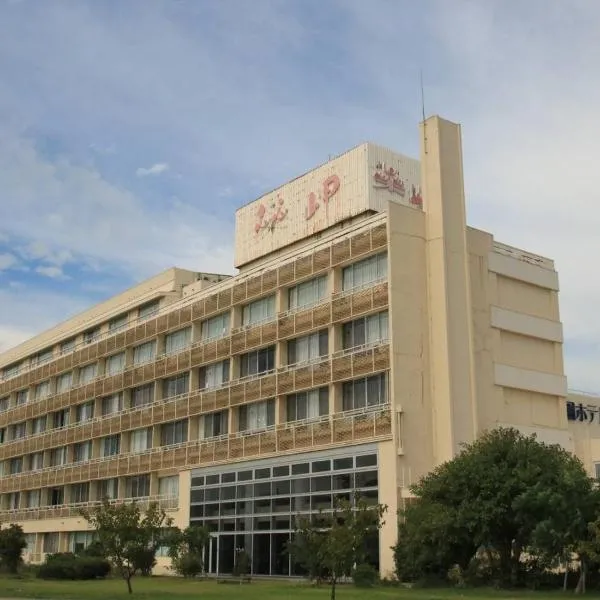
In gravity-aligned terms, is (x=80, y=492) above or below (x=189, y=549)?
above

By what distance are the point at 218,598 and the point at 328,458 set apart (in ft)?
45.1

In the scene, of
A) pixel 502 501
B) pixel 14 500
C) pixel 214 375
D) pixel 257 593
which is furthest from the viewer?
pixel 14 500

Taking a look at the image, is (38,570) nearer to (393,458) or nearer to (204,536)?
(204,536)

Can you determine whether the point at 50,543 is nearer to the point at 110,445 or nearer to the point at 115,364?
the point at 110,445

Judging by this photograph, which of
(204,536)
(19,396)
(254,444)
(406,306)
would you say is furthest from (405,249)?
(19,396)

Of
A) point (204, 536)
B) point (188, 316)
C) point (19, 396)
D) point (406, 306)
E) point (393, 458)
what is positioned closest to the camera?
point (393, 458)

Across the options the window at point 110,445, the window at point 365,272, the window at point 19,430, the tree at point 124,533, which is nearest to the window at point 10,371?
the window at point 19,430

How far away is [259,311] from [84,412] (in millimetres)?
26213

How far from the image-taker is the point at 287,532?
4450 cm

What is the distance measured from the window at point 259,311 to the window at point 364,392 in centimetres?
822

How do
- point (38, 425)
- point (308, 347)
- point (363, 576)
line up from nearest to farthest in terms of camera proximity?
point (363, 576)
point (308, 347)
point (38, 425)

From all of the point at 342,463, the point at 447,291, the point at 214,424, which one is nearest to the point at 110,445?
the point at 214,424

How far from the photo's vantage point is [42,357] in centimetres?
8606

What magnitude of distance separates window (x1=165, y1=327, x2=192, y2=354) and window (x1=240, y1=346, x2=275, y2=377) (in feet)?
24.1
